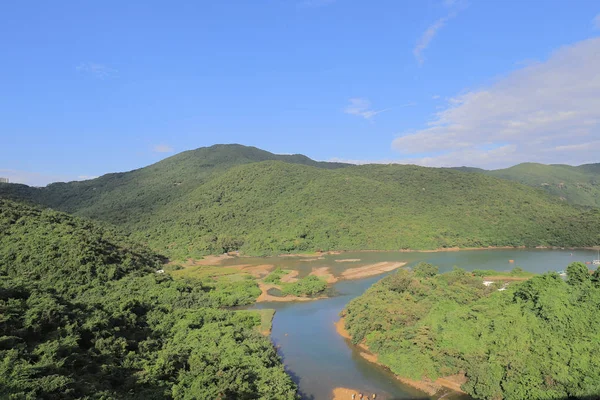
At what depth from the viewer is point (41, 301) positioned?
20.9 meters

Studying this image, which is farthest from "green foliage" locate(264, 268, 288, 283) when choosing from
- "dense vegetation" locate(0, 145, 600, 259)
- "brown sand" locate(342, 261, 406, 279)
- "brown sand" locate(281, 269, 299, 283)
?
"dense vegetation" locate(0, 145, 600, 259)

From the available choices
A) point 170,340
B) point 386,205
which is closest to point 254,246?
point 386,205

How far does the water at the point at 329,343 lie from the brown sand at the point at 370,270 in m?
2.39

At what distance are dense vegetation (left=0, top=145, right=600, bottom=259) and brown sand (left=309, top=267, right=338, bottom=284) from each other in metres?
21.5

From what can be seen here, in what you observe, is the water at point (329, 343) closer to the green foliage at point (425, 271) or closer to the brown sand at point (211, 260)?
the green foliage at point (425, 271)

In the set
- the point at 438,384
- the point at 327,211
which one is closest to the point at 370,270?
the point at 327,211

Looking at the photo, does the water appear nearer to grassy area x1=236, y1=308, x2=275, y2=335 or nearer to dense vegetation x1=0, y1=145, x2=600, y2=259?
grassy area x1=236, y1=308, x2=275, y2=335

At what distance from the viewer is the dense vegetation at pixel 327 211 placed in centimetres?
9275

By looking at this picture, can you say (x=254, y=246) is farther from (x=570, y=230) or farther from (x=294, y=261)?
(x=570, y=230)

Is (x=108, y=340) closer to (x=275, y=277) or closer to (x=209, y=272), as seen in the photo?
(x=275, y=277)

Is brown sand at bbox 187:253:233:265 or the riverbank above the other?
brown sand at bbox 187:253:233:265

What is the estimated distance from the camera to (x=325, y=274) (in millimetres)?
65312

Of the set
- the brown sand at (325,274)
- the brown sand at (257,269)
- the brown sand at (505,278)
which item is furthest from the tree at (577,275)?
the brown sand at (257,269)

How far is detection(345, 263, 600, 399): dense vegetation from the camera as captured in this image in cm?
2253
